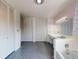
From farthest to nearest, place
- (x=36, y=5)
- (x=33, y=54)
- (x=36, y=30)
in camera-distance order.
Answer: (x=36, y=30) < (x=36, y=5) < (x=33, y=54)

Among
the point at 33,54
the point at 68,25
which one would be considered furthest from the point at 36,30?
the point at 68,25

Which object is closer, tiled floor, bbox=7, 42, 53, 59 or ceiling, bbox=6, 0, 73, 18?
tiled floor, bbox=7, 42, 53, 59

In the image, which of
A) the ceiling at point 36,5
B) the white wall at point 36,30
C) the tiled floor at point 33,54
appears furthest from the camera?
the white wall at point 36,30

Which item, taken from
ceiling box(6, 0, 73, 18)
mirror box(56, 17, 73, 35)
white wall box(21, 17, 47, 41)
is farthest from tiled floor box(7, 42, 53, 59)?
white wall box(21, 17, 47, 41)

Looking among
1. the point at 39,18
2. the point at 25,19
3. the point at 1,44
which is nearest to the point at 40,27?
the point at 39,18

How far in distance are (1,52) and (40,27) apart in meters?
5.10

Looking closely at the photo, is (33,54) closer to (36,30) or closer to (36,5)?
(36,5)

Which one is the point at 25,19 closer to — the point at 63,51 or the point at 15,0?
the point at 15,0

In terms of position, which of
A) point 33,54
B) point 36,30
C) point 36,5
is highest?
point 36,5

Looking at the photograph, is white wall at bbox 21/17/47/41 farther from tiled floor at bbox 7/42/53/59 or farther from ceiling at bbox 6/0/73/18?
tiled floor at bbox 7/42/53/59

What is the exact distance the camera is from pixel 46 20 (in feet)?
27.2

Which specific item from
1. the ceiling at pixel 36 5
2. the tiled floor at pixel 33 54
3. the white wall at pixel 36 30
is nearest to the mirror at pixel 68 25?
the ceiling at pixel 36 5

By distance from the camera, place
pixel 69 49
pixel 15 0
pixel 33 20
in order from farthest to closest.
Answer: pixel 33 20 → pixel 15 0 → pixel 69 49

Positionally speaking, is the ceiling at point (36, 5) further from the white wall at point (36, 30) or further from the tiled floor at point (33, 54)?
the white wall at point (36, 30)
